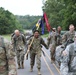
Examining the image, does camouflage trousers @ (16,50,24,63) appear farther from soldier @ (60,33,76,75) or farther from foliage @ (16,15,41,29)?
foliage @ (16,15,41,29)

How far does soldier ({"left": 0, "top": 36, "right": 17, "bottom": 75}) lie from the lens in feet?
15.3

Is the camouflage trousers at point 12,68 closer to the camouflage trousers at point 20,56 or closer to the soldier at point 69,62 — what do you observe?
the soldier at point 69,62

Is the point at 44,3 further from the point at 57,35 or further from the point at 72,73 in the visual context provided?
the point at 72,73

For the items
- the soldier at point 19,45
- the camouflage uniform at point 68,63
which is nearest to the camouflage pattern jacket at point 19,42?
the soldier at point 19,45

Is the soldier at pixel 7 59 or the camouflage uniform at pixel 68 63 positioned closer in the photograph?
the soldier at pixel 7 59

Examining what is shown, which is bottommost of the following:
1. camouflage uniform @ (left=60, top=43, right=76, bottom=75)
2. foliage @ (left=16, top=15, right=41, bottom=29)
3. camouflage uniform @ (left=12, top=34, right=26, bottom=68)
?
foliage @ (left=16, top=15, right=41, bottom=29)

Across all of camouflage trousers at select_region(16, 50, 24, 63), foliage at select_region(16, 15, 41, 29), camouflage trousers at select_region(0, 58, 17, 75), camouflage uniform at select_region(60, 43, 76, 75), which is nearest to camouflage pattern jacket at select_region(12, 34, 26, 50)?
camouflage trousers at select_region(16, 50, 24, 63)

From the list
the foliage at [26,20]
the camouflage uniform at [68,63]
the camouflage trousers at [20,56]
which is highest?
the camouflage uniform at [68,63]

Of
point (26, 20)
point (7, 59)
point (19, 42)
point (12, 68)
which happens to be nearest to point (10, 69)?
point (12, 68)

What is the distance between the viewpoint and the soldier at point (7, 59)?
4.68 m

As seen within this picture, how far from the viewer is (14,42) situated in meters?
15.6

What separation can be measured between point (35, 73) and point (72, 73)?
28.6 feet

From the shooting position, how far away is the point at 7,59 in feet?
15.7

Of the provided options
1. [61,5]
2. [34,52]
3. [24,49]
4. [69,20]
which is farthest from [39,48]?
[61,5]
